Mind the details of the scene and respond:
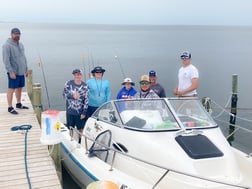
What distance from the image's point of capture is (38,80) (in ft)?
65.6

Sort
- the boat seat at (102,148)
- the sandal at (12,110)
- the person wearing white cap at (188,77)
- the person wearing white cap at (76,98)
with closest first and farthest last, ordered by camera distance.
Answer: the boat seat at (102,148) → the person wearing white cap at (76,98) → the person wearing white cap at (188,77) → the sandal at (12,110)

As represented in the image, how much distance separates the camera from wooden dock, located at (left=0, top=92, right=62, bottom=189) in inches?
178

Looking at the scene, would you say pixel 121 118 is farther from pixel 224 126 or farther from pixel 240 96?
pixel 240 96

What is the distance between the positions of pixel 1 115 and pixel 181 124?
4520mm

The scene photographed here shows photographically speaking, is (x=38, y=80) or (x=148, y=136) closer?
(x=148, y=136)

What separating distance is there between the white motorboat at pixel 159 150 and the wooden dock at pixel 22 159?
511 mm

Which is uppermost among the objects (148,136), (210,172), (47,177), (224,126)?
(148,136)

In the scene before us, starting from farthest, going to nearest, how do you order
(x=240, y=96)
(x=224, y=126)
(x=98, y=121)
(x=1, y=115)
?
(x=240, y=96) < (x=224, y=126) < (x=1, y=115) < (x=98, y=121)

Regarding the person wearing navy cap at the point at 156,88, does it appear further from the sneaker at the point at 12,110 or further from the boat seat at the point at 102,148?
the sneaker at the point at 12,110

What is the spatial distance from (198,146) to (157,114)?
84 centimetres

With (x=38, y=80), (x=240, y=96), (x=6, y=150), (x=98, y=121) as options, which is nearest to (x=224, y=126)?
(x=240, y=96)

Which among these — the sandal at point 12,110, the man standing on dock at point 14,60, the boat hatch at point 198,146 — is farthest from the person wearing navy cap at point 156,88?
the sandal at point 12,110

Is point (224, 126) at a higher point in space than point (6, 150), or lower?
lower

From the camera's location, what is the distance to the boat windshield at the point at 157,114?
4695 mm
